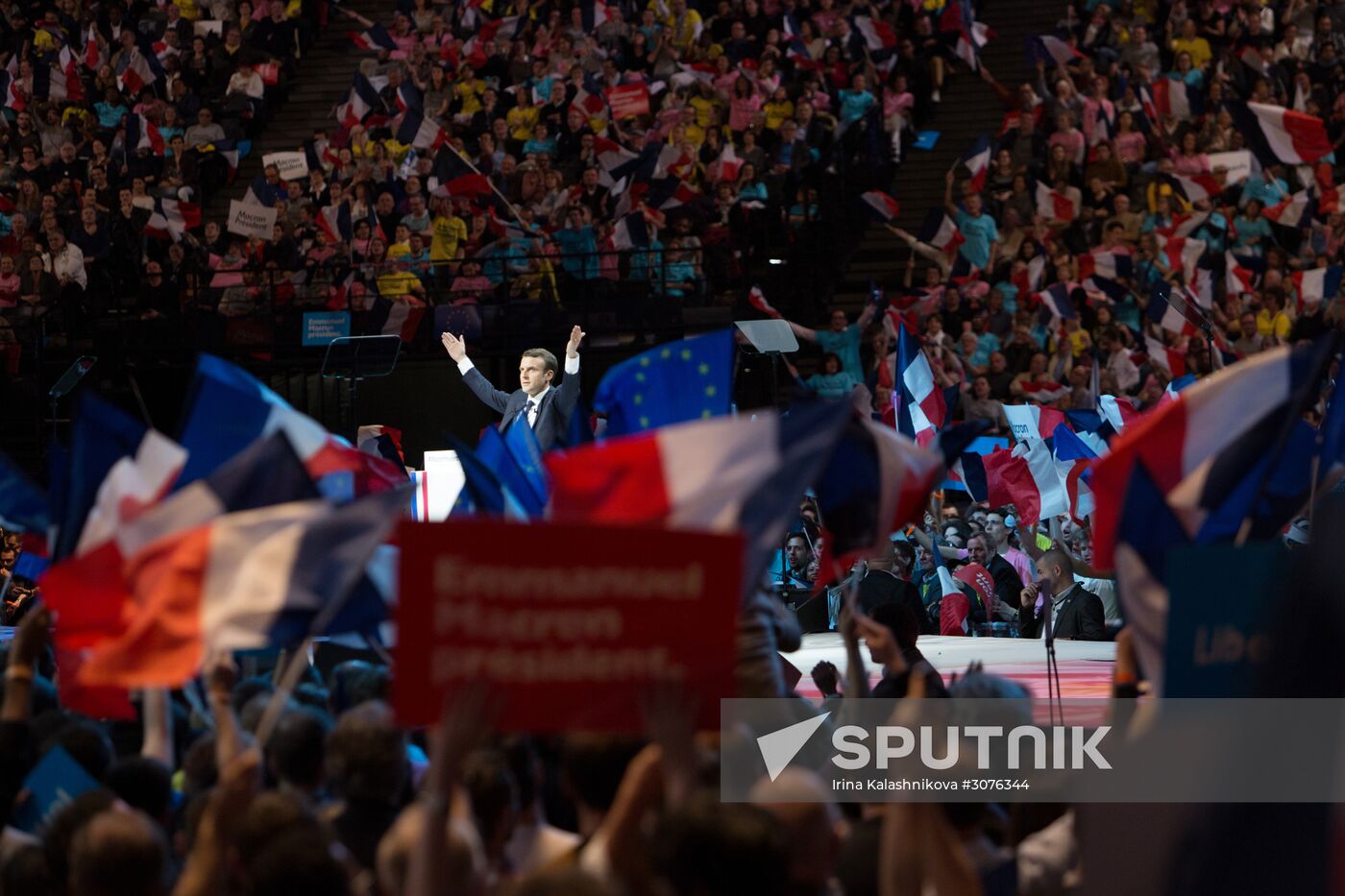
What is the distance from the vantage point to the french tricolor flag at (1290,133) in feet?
53.5

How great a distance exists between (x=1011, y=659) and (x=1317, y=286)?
8085 millimetres

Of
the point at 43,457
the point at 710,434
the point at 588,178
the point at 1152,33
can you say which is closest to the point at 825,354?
the point at 588,178

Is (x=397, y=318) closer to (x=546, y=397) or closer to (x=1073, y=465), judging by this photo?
(x=546, y=397)

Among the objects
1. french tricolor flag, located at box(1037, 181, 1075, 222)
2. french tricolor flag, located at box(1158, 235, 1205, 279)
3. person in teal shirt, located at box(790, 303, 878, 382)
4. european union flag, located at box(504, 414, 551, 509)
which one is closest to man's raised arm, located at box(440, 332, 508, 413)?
european union flag, located at box(504, 414, 551, 509)

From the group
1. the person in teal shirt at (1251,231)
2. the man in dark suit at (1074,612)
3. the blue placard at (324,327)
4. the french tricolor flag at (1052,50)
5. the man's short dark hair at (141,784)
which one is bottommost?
the man in dark suit at (1074,612)

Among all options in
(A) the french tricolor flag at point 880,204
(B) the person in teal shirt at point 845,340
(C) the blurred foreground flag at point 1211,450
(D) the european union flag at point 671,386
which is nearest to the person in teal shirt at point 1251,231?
(A) the french tricolor flag at point 880,204

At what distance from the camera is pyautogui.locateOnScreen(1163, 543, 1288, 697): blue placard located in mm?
3189

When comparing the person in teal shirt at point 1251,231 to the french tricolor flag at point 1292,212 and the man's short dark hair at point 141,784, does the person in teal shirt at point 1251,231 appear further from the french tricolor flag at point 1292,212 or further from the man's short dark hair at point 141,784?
the man's short dark hair at point 141,784

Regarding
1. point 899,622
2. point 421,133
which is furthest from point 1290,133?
point 899,622

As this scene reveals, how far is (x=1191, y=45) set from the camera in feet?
58.4

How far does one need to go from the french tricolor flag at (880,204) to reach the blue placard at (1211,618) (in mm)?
14114

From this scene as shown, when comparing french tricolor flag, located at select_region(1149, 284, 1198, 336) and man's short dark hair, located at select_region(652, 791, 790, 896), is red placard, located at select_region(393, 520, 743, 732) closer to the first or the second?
man's short dark hair, located at select_region(652, 791, 790, 896)

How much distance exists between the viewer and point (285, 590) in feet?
12.2

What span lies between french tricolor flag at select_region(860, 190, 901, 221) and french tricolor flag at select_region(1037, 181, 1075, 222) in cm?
140
